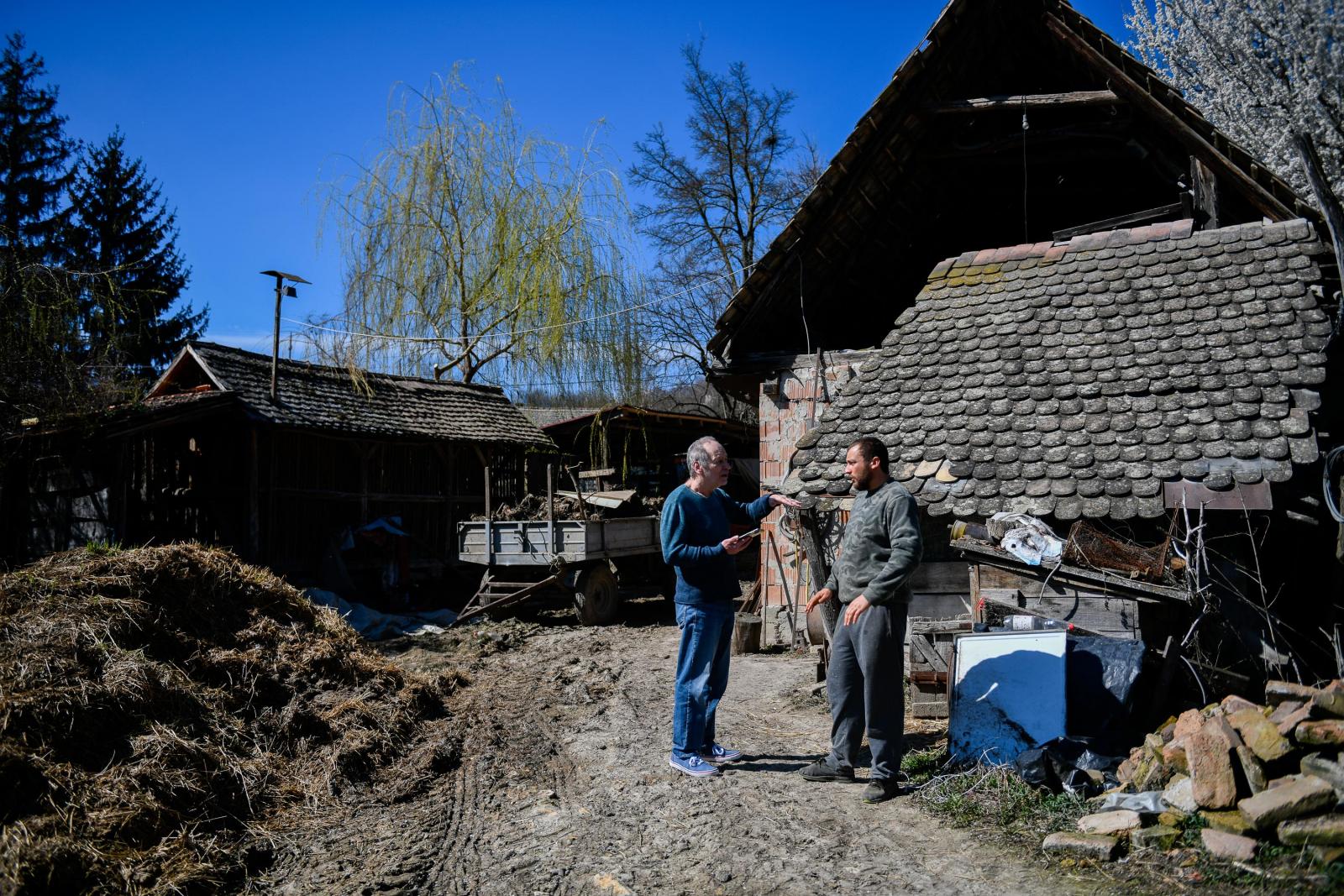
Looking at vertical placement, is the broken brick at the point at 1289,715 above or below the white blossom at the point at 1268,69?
below

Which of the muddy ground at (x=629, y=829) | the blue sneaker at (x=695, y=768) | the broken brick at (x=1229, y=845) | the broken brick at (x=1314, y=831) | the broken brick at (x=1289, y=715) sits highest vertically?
the broken brick at (x=1289, y=715)

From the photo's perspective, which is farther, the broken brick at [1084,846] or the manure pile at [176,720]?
the manure pile at [176,720]

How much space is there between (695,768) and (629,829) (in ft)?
2.72

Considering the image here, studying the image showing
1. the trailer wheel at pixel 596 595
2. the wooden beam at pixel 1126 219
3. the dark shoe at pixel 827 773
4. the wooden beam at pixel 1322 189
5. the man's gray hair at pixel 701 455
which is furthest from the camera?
the trailer wheel at pixel 596 595

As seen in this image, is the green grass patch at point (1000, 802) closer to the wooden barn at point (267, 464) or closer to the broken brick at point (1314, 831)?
the broken brick at point (1314, 831)

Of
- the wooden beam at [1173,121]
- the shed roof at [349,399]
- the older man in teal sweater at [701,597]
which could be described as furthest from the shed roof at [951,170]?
the shed roof at [349,399]

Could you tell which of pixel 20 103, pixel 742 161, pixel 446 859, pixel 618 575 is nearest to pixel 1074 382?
pixel 446 859

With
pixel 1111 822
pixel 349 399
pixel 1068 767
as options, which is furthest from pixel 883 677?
pixel 349 399

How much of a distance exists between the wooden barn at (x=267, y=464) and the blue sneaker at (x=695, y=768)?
912 centimetres

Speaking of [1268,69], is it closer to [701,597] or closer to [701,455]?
[701,455]

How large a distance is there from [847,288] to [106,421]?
30.5 ft

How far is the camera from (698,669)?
498 centimetres

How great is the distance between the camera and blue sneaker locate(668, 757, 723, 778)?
496 cm

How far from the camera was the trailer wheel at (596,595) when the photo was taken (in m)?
11.7
